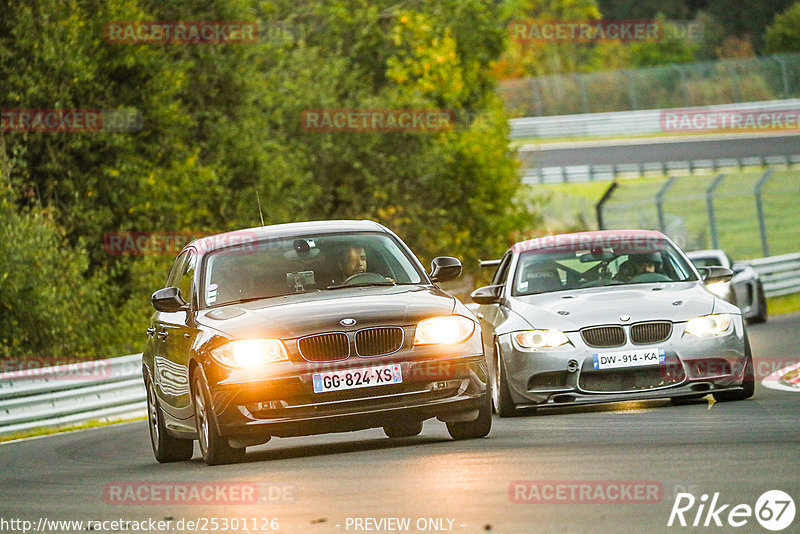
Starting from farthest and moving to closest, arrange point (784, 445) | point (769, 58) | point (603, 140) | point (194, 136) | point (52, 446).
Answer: point (603, 140) < point (769, 58) < point (194, 136) < point (52, 446) < point (784, 445)

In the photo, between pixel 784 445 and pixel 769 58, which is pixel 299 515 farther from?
pixel 769 58

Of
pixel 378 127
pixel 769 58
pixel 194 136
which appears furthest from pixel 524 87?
pixel 194 136

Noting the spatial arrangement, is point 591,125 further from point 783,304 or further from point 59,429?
point 59,429

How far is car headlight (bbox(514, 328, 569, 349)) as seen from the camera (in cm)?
1324

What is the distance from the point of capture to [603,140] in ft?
222

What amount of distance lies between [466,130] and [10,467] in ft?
106

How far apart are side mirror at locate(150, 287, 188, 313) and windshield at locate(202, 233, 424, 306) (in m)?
0.23

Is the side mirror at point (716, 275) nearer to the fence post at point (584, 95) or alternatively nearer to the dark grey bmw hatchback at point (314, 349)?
the dark grey bmw hatchback at point (314, 349)

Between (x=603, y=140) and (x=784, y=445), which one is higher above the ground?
(x=784, y=445)

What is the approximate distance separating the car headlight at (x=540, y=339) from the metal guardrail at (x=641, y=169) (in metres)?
40.8

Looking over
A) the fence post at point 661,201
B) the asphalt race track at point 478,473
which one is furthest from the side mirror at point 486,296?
the fence post at point 661,201

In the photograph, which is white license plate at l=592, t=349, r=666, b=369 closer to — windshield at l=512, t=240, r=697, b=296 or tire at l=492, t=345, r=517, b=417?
tire at l=492, t=345, r=517, b=417

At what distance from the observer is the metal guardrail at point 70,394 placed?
19.7m

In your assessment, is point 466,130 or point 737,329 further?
point 466,130
